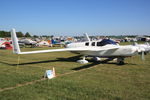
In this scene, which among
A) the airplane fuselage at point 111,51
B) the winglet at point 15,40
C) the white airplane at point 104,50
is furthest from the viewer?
the airplane fuselage at point 111,51

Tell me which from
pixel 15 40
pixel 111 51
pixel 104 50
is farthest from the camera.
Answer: pixel 104 50

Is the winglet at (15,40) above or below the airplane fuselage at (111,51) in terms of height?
above

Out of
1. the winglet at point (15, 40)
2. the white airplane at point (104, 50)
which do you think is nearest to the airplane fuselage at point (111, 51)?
the white airplane at point (104, 50)

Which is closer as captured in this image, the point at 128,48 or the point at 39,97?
the point at 39,97

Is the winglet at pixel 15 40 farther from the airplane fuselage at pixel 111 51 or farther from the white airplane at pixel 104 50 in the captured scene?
the airplane fuselage at pixel 111 51

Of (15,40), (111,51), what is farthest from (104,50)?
(15,40)

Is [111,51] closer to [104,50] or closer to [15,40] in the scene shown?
[104,50]

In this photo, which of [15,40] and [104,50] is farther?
[104,50]

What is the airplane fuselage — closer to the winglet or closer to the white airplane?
the white airplane

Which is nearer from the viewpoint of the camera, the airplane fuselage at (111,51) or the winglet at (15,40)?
the winglet at (15,40)

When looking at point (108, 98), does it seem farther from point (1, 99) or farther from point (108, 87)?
point (1, 99)

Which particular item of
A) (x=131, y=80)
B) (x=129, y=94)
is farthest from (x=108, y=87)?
(x=131, y=80)

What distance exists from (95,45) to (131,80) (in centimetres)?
581

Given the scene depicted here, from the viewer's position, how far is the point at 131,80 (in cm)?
723
